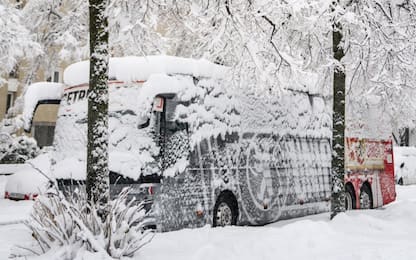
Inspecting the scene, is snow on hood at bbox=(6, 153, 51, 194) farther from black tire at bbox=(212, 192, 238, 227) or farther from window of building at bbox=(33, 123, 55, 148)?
window of building at bbox=(33, 123, 55, 148)

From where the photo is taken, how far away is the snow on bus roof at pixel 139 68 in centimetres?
964

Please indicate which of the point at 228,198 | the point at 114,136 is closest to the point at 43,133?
the point at 228,198

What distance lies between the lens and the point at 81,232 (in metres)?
6.34

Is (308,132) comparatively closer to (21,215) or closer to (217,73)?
(217,73)

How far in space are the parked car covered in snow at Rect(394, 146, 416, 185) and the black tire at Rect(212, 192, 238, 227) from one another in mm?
21543

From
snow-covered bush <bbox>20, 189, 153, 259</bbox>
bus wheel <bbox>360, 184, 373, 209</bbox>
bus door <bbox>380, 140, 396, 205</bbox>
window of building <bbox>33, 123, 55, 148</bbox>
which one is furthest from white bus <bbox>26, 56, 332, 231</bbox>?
window of building <bbox>33, 123, 55, 148</bbox>

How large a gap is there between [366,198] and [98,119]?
10647 millimetres

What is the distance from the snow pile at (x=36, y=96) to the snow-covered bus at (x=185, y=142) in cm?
8

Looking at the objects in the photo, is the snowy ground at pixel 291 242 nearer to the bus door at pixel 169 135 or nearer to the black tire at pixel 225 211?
the black tire at pixel 225 211

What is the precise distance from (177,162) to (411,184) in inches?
971

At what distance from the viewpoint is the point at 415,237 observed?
9039 millimetres

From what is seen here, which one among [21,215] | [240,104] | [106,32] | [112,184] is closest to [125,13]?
[106,32]

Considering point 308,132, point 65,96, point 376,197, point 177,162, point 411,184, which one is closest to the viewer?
point 177,162

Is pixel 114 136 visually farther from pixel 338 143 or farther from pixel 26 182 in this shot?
pixel 26 182
